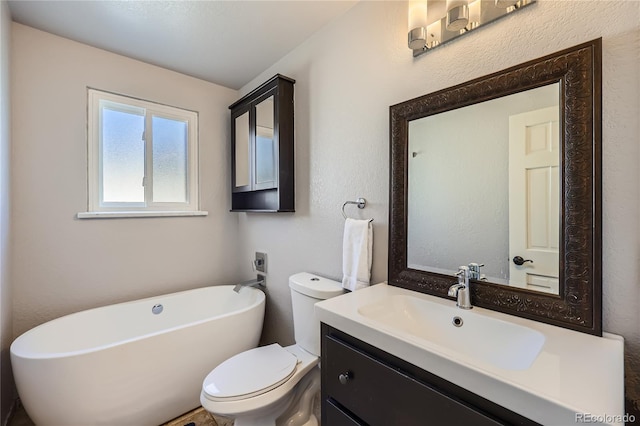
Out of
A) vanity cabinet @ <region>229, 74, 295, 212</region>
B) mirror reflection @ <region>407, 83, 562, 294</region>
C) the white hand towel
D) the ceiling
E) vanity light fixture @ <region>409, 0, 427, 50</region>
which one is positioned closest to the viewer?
mirror reflection @ <region>407, 83, 562, 294</region>

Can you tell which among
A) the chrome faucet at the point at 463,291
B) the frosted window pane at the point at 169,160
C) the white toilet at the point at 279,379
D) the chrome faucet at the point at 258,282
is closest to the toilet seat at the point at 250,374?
the white toilet at the point at 279,379

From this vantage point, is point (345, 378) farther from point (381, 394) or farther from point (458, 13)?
point (458, 13)

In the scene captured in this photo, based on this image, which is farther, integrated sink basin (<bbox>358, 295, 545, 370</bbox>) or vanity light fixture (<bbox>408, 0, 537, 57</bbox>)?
vanity light fixture (<bbox>408, 0, 537, 57</bbox>)

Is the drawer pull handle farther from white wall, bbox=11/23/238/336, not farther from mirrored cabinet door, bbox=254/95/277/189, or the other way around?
white wall, bbox=11/23/238/336

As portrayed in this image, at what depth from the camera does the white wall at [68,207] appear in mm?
1824

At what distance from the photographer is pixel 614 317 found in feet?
2.72

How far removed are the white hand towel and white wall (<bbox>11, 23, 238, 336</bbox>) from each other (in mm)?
1644

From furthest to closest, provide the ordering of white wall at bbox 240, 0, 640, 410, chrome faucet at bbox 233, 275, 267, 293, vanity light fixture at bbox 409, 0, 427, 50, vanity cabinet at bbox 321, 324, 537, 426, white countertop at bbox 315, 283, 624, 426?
chrome faucet at bbox 233, 275, 267, 293 < vanity light fixture at bbox 409, 0, 427, 50 < white wall at bbox 240, 0, 640, 410 < vanity cabinet at bbox 321, 324, 537, 426 < white countertop at bbox 315, 283, 624, 426

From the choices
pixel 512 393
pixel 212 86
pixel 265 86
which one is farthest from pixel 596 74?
pixel 212 86

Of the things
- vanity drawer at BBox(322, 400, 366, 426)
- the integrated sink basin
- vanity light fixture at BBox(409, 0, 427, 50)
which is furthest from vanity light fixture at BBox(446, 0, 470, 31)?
vanity drawer at BBox(322, 400, 366, 426)

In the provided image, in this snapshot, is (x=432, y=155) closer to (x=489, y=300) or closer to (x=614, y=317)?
(x=489, y=300)

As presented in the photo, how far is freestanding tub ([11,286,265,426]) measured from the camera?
135 centimetres

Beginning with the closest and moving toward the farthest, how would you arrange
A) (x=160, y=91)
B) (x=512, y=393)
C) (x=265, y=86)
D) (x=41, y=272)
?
(x=512, y=393)
(x=41, y=272)
(x=265, y=86)
(x=160, y=91)

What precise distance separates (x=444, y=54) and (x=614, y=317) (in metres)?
1.12
